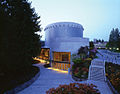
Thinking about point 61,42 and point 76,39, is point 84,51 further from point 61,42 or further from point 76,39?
point 61,42

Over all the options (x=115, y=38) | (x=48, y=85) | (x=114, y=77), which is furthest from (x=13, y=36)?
(x=115, y=38)

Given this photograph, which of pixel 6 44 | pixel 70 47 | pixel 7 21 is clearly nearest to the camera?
pixel 6 44

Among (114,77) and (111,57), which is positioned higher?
(111,57)

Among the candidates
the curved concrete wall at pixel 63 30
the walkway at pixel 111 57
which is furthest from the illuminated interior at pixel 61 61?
the walkway at pixel 111 57

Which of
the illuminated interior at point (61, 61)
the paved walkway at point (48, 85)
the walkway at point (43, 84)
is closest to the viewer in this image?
the paved walkway at point (48, 85)

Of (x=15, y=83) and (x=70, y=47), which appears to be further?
(x=70, y=47)

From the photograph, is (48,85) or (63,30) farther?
(63,30)

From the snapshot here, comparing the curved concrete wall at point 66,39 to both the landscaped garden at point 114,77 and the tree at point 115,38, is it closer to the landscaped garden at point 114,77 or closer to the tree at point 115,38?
the landscaped garden at point 114,77

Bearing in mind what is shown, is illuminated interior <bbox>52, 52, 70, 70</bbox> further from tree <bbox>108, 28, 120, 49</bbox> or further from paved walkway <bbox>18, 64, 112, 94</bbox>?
tree <bbox>108, 28, 120, 49</bbox>

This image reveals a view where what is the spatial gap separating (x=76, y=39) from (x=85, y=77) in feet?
20.5

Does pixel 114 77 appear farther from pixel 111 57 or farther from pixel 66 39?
pixel 111 57

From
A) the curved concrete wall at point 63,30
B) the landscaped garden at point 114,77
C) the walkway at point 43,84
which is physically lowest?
the walkway at point 43,84

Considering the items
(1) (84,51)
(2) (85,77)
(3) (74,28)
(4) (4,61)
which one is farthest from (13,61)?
(3) (74,28)

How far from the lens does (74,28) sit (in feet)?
53.0
